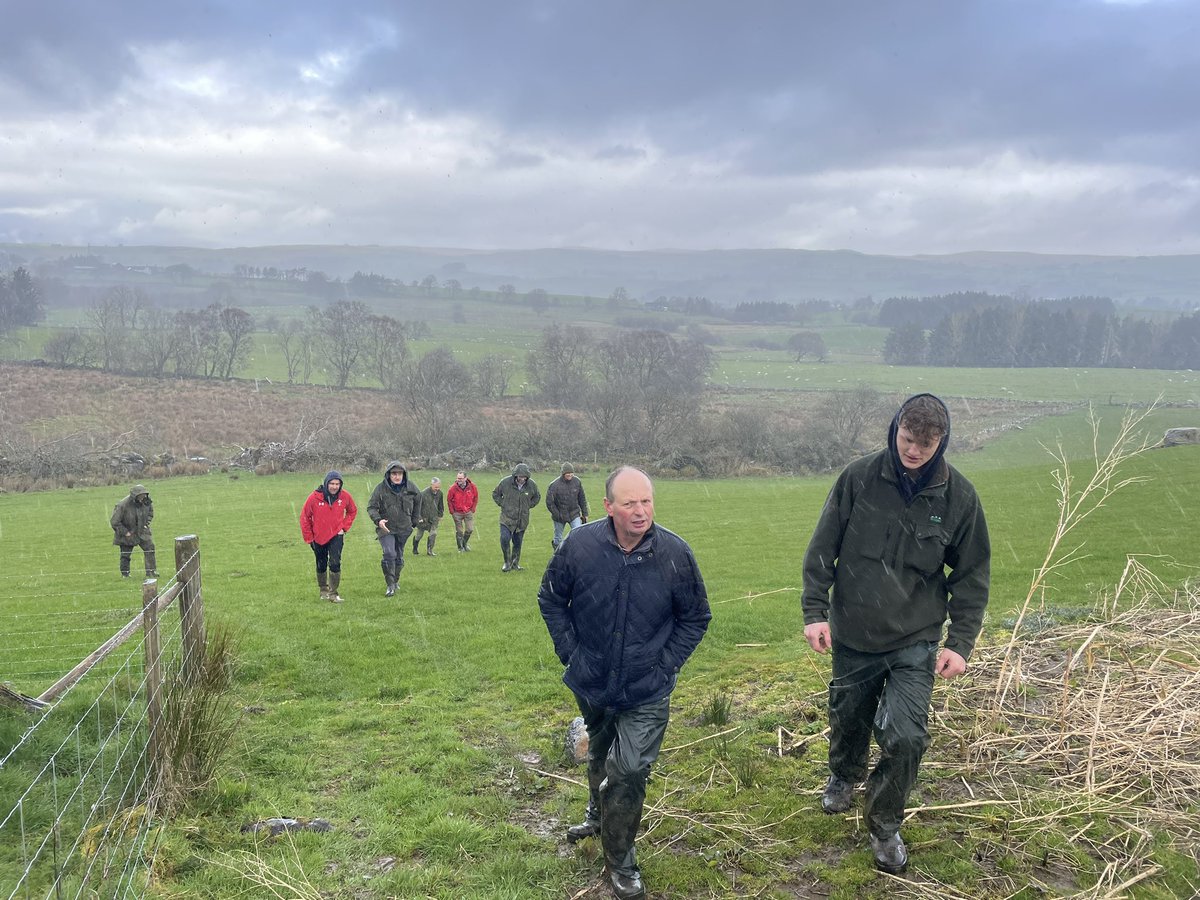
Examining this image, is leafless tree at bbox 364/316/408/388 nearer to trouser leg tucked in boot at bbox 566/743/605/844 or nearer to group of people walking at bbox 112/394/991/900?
trouser leg tucked in boot at bbox 566/743/605/844

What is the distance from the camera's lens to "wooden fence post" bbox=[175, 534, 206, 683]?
6.56m

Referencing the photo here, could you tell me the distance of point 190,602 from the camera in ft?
22.0

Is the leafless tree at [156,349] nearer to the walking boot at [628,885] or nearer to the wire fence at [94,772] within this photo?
the wire fence at [94,772]

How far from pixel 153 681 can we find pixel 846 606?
4.36m

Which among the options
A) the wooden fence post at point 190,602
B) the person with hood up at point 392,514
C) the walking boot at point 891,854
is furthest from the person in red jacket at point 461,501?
the walking boot at point 891,854

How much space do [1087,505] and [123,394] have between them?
2533 inches

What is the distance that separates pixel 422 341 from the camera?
359 feet

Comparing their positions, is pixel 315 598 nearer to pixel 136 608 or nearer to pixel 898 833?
pixel 136 608

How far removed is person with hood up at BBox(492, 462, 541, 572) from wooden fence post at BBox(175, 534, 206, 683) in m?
8.98

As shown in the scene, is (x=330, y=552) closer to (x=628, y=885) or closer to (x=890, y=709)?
(x=628, y=885)

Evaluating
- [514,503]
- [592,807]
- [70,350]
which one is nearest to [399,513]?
[514,503]

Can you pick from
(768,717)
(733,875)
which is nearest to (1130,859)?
(733,875)

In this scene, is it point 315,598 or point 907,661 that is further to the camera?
point 315,598

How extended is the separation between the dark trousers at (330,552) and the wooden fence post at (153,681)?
7.36 metres
